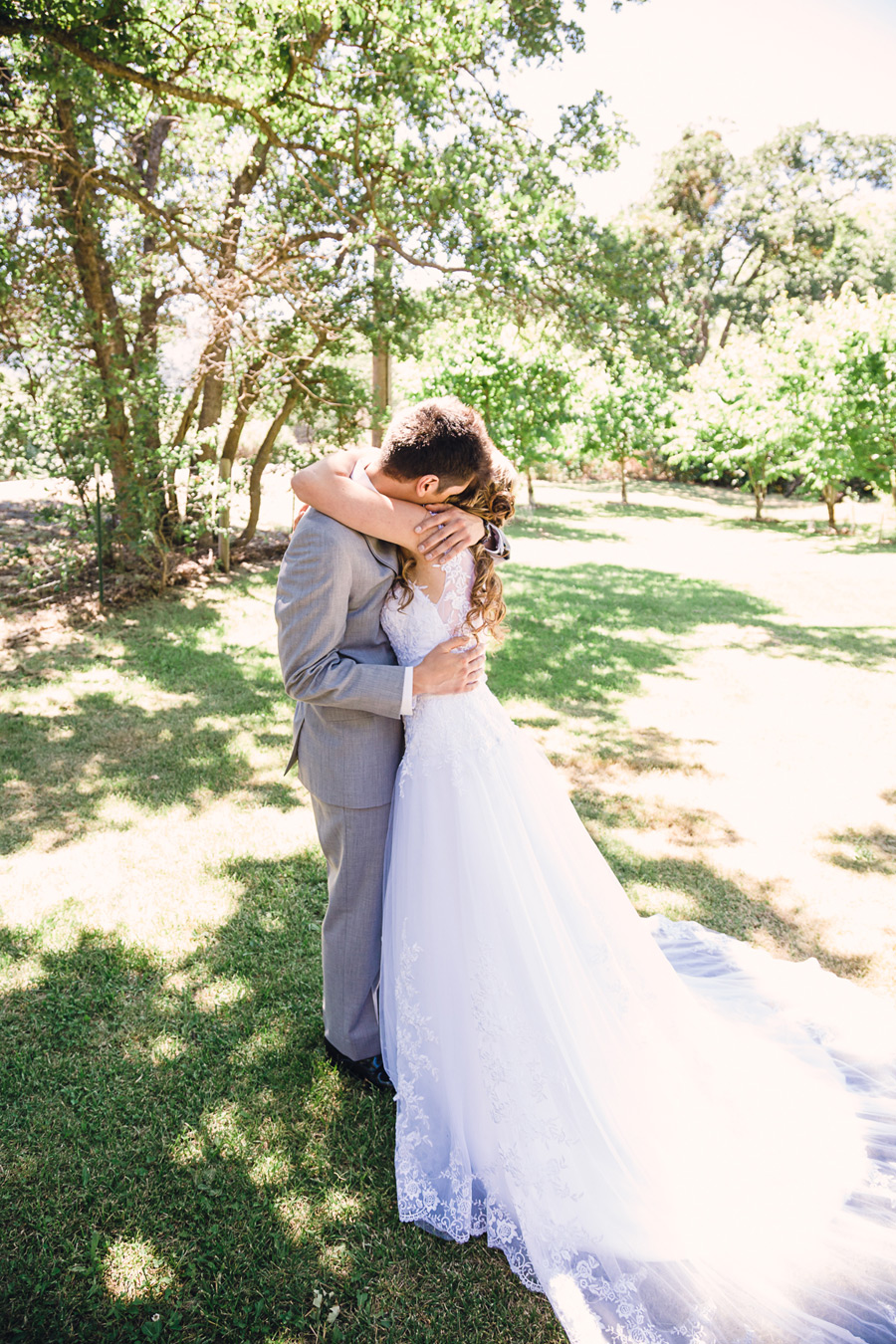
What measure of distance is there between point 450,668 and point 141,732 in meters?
3.98

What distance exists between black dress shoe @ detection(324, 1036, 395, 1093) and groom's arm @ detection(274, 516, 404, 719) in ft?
4.25

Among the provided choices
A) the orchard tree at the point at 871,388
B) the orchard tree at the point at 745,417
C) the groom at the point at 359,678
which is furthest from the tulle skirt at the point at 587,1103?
the orchard tree at the point at 745,417

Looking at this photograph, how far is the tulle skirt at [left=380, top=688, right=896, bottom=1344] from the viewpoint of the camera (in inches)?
78.9

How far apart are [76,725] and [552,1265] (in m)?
4.84

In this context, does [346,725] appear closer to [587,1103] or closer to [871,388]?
[587,1103]

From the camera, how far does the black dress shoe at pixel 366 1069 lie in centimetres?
271

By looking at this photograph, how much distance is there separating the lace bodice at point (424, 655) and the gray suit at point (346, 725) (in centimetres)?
7

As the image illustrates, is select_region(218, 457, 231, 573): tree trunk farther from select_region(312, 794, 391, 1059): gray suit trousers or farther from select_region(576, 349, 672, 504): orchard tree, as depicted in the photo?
select_region(576, 349, 672, 504): orchard tree

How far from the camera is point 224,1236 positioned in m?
2.22

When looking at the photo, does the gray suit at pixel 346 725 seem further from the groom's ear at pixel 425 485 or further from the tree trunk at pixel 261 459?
the tree trunk at pixel 261 459

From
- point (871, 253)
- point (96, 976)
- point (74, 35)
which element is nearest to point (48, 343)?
point (74, 35)

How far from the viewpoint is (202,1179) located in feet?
7.83

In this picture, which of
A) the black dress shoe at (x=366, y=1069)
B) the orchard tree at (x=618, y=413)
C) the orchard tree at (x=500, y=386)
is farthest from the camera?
the orchard tree at (x=618, y=413)

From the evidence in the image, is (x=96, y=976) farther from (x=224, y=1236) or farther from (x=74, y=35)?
(x=74, y=35)
